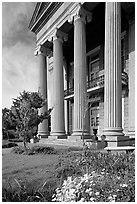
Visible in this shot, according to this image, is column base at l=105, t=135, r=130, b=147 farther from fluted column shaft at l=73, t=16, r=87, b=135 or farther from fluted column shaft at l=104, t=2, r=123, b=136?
fluted column shaft at l=73, t=16, r=87, b=135

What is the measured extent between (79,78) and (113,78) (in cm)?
437

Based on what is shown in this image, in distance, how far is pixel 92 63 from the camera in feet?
95.8

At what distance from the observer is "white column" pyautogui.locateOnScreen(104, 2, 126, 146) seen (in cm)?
1602

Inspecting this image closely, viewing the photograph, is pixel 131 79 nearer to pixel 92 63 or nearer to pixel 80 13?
pixel 80 13

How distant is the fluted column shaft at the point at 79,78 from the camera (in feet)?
64.5

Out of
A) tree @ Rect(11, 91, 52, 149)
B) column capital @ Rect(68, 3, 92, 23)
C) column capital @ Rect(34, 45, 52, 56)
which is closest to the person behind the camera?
tree @ Rect(11, 91, 52, 149)

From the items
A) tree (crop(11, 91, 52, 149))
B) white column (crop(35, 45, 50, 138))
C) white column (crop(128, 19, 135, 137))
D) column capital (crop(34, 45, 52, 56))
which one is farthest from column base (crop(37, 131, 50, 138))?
tree (crop(11, 91, 52, 149))

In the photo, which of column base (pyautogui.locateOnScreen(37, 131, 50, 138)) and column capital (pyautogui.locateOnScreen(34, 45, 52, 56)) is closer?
column base (pyautogui.locateOnScreen(37, 131, 50, 138))

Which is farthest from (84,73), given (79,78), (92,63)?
(92,63)

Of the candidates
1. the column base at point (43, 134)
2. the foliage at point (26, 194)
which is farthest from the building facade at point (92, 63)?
the foliage at point (26, 194)

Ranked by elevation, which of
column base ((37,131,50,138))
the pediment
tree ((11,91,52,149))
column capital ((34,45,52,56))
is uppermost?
the pediment

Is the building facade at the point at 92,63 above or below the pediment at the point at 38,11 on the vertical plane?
below

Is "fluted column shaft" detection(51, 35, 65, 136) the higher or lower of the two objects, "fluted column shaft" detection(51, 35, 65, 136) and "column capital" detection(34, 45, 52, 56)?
the lower

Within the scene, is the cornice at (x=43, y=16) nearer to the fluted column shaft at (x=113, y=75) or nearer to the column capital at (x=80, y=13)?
the column capital at (x=80, y=13)
